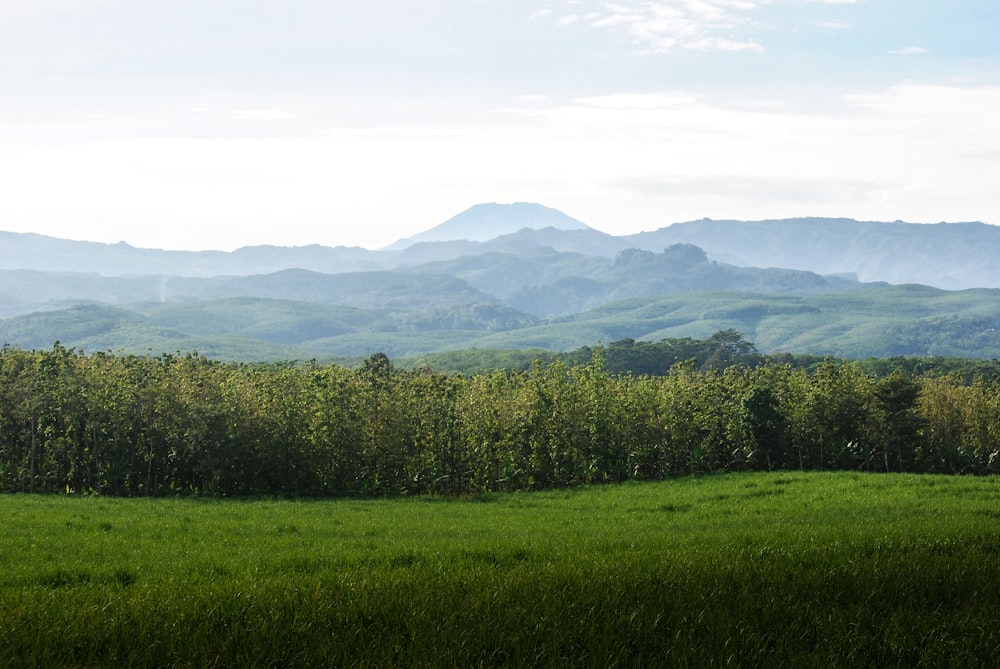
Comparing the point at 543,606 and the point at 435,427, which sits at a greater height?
the point at 543,606

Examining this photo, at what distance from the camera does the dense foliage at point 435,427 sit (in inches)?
1533

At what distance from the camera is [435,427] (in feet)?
143

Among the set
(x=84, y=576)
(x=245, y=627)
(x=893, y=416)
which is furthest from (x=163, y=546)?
(x=893, y=416)

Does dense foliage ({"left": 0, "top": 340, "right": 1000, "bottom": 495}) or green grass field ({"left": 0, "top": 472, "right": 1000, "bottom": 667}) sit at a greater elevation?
green grass field ({"left": 0, "top": 472, "right": 1000, "bottom": 667})

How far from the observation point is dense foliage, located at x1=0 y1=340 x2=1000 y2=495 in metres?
38.9

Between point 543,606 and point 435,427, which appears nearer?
point 543,606

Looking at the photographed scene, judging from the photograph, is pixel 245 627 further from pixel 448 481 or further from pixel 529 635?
pixel 448 481

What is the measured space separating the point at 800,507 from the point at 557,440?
18.4 meters

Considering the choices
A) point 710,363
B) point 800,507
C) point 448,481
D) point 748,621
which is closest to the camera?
point 748,621

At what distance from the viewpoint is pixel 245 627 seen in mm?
6812

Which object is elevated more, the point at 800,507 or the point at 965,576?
the point at 965,576

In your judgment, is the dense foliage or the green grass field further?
the dense foliage

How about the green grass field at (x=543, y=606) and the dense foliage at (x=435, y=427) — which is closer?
the green grass field at (x=543, y=606)

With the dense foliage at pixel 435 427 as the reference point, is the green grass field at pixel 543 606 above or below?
above
